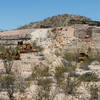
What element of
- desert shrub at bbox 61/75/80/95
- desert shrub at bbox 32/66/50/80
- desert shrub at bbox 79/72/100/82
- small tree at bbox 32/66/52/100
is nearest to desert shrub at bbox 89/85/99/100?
desert shrub at bbox 61/75/80/95

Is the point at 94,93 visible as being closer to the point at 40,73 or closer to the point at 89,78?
the point at 89,78

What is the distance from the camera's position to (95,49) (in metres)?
19.6

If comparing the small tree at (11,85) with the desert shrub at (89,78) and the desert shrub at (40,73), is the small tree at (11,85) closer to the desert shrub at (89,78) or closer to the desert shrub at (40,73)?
the desert shrub at (40,73)

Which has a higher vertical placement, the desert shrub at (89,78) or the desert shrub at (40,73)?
the desert shrub at (40,73)

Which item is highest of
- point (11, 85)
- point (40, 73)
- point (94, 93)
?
point (40, 73)

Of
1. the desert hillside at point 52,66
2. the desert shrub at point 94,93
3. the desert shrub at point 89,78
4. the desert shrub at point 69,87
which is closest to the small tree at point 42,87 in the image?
the desert hillside at point 52,66

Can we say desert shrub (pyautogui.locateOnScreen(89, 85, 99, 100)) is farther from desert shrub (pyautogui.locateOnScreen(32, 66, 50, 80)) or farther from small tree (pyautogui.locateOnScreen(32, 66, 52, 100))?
desert shrub (pyautogui.locateOnScreen(32, 66, 50, 80))

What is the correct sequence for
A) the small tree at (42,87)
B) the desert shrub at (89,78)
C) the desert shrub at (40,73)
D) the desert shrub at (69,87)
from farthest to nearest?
1. the desert shrub at (89,78)
2. the desert shrub at (40,73)
3. the desert shrub at (69,87)
4. the small tree at (42,87)

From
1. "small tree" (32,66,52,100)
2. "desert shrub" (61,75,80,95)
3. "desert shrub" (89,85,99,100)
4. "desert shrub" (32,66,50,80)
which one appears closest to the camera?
"small tree" (32,66,52,100)

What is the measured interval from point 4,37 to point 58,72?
12.8 m

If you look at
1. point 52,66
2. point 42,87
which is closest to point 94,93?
point 42,87

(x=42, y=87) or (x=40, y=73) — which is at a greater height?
(x=40, y=73)

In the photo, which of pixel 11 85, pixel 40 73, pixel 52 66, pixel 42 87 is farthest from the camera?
pixel 52 66

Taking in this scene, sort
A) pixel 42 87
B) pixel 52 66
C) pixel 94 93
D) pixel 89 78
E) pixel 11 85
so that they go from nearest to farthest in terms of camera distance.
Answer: pixel 94 93
pixel 42 87
pixel 11 85
pixel 89 78
pixel 52 66
